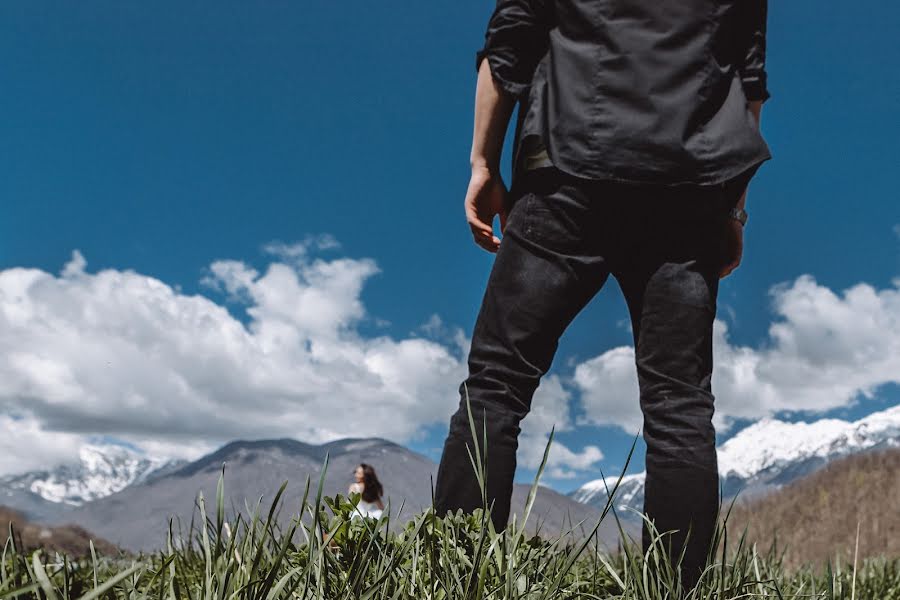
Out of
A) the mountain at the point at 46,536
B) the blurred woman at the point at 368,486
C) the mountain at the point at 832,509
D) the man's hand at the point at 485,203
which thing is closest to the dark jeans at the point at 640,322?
the man's hand at the point at 485,203

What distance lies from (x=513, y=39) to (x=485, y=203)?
1.46ft

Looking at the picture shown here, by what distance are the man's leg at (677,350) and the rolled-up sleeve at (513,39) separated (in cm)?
50

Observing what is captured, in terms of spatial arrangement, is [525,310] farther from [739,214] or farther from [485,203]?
[739,214]

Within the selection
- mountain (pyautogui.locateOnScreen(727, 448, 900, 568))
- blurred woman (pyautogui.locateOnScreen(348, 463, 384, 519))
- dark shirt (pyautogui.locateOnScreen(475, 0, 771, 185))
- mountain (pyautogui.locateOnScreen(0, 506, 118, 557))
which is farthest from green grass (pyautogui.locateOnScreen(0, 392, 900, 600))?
mountain (pyautogui.locateOnScreen(727, 448, 900, 568))

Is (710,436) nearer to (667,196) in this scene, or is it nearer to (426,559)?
(667,196)

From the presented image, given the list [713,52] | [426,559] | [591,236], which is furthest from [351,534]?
[713,52]

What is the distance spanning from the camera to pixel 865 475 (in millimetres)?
11523

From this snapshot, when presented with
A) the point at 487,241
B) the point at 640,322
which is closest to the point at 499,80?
the point at 487,241

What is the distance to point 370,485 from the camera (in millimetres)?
9094

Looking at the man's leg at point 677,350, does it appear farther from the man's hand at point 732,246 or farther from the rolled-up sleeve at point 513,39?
the rolled-up sleeve at point 513,39

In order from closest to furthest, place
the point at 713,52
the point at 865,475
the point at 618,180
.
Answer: the point at 618,180 < the point at 713,52 < the point at 865,475

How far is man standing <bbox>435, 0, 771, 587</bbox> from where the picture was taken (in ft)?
5.93

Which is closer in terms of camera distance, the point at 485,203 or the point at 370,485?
the point at 485,203

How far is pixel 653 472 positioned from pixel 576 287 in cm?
50
